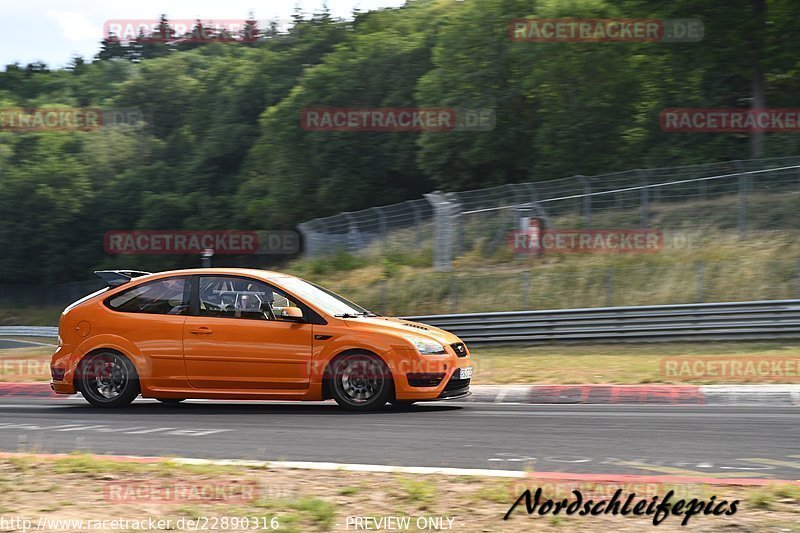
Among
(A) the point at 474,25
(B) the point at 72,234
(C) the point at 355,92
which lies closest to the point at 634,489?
(A) the point at 474,25

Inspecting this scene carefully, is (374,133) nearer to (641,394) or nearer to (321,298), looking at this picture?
(641,394)

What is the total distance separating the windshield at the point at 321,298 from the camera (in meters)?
10.8

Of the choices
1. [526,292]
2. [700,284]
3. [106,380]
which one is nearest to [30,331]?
[526,292]

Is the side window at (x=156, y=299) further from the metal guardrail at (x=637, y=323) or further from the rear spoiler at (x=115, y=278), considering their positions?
the metal guardrail at (x=637, y=323)

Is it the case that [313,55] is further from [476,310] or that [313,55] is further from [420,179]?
[476,310]

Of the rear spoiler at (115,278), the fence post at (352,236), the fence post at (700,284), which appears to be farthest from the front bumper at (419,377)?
the fence post at (352,236)

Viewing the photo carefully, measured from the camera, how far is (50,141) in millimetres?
77250

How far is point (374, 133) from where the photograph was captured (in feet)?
171

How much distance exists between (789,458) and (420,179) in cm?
4461

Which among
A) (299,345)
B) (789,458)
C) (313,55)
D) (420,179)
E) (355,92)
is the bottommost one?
(789,458)

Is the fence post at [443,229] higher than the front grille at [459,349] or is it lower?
higher

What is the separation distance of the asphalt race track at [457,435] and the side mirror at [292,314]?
975 millimetres

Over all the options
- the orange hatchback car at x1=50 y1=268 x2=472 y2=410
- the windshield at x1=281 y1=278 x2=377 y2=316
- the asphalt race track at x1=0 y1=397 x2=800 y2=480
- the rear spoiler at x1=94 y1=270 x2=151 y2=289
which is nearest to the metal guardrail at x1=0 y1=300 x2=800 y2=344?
the asphalt race track at x1=0 y1=397 x2=800 y2=480

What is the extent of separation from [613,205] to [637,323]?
6.62 metres
